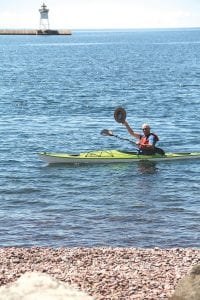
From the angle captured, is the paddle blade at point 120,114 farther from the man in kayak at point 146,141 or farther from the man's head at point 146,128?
the man's head at point 146,128

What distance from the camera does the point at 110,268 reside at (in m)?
12.0

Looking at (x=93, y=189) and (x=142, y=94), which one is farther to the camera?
(x=142, y=94)

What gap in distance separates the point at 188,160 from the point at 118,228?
9.63 meters

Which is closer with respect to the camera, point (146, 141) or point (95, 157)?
point (146, 141)

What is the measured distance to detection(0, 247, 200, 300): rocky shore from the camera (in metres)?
10.6

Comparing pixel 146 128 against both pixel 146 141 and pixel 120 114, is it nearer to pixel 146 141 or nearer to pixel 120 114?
pixel 146 141

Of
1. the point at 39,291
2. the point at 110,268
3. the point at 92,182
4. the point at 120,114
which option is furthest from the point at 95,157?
the point at 39,291

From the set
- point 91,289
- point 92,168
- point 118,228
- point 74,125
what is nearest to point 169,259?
point 91,289

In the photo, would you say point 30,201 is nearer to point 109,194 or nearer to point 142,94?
point 109,194

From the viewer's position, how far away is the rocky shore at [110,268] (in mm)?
10578

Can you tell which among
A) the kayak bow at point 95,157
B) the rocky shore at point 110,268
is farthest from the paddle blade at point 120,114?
the rocky shore at point 110,268

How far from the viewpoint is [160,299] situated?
397 inches

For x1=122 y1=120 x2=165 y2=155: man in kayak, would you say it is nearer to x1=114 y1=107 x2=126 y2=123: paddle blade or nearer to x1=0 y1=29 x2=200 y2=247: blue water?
x1=0 y1=29 x2=200 y2=247: blue water

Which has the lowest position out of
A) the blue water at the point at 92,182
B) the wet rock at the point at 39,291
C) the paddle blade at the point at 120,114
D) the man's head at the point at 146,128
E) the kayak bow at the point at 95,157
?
the blue water at the point at 92,182
